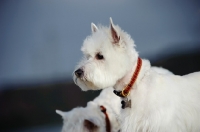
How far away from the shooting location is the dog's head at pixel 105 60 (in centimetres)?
175

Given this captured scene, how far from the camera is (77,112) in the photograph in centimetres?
235

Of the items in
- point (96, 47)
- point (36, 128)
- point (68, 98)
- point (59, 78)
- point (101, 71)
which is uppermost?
point (96, 47)

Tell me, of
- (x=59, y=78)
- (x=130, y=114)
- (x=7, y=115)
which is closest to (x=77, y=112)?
(x=130, y=114)

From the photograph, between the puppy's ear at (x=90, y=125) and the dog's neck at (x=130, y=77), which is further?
the puppy's ear at (x=90, y=125)

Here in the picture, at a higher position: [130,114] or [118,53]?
[118,53]

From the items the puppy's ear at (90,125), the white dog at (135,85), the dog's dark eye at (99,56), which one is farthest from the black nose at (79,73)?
the puppy's ear at (90,125)

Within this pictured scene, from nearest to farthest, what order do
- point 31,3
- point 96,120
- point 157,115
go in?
point 157,115
point 96,120
point 31,3

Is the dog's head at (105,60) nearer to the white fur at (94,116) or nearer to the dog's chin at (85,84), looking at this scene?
the dog's chin at (85,84)

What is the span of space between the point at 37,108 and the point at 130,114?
6.33 feet

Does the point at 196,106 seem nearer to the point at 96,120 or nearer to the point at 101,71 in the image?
the point at 101,71

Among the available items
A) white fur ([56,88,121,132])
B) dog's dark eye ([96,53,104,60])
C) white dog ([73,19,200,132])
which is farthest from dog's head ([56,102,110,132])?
dog's dark eye ([96,53,104,60])

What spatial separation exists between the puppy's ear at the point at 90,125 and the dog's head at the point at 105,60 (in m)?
0.50

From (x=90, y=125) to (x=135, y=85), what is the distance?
608mm

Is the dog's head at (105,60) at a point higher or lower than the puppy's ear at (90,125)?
higher
